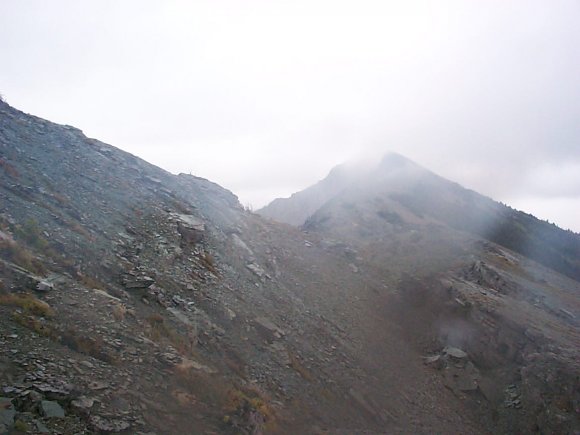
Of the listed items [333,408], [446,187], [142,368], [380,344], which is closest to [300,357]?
[333,408]

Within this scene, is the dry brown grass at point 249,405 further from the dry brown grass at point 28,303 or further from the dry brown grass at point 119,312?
the dry brown grass at point 28,303

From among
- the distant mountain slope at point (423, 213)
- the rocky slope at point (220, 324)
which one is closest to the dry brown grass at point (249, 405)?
the rocky slope at point (220, 324)

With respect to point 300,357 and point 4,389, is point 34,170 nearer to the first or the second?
point 4,389

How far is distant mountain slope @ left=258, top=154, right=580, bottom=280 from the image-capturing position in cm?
4206

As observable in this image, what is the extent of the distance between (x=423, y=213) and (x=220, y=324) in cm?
3730

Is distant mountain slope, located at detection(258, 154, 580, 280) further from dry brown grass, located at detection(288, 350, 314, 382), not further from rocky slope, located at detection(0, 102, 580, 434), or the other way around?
dry brown grass, located at detection(288, 350, 314, 382)

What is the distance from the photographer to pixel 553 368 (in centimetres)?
1717

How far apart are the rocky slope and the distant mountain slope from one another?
14.2 m

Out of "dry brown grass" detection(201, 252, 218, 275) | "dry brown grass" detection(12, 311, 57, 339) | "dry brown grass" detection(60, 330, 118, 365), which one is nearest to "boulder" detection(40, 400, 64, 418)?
"dry brown grass" detection(60, 330, 118, 365)

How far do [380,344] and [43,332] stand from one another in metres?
15.4

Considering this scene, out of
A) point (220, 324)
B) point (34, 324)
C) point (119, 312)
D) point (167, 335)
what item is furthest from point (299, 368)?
point (34, 324)

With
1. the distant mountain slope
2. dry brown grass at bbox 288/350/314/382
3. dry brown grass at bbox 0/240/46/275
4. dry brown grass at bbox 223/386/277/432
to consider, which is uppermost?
the distant mountain slope

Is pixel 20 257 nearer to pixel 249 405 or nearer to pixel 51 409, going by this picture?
pixel 51 409

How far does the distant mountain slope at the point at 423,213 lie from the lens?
42.1 m
